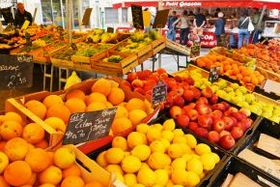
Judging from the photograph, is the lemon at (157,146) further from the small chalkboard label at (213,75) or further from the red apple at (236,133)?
the small chalkboard label at (213,75)

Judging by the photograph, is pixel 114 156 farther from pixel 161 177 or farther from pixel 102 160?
pixel 161 177

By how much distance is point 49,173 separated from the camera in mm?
1219

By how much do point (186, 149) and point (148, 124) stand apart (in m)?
0.31

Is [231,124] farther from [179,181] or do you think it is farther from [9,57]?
[9,57]

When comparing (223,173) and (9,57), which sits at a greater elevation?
(9,57)

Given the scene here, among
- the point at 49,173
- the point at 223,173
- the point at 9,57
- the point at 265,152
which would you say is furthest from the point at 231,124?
the point at 9,57

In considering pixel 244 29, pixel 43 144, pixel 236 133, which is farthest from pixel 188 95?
pixel 244 29

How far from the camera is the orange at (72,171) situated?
126 centimetres

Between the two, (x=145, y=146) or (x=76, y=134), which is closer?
(x=76, y=134)

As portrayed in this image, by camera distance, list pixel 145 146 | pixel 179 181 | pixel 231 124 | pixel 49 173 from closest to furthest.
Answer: pixel 49 173
pixel 179 181
pixel 145 146
pixel 231 124

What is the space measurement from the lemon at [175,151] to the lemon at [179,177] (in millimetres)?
122

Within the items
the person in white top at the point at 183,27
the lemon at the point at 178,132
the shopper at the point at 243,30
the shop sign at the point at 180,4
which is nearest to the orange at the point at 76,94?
the lemon at the point at 178,132

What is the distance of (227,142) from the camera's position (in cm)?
180

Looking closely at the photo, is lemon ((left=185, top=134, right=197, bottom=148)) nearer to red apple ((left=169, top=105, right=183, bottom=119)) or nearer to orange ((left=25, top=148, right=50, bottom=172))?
red apple ((left=169, top=105, right=183, bottom=119))
